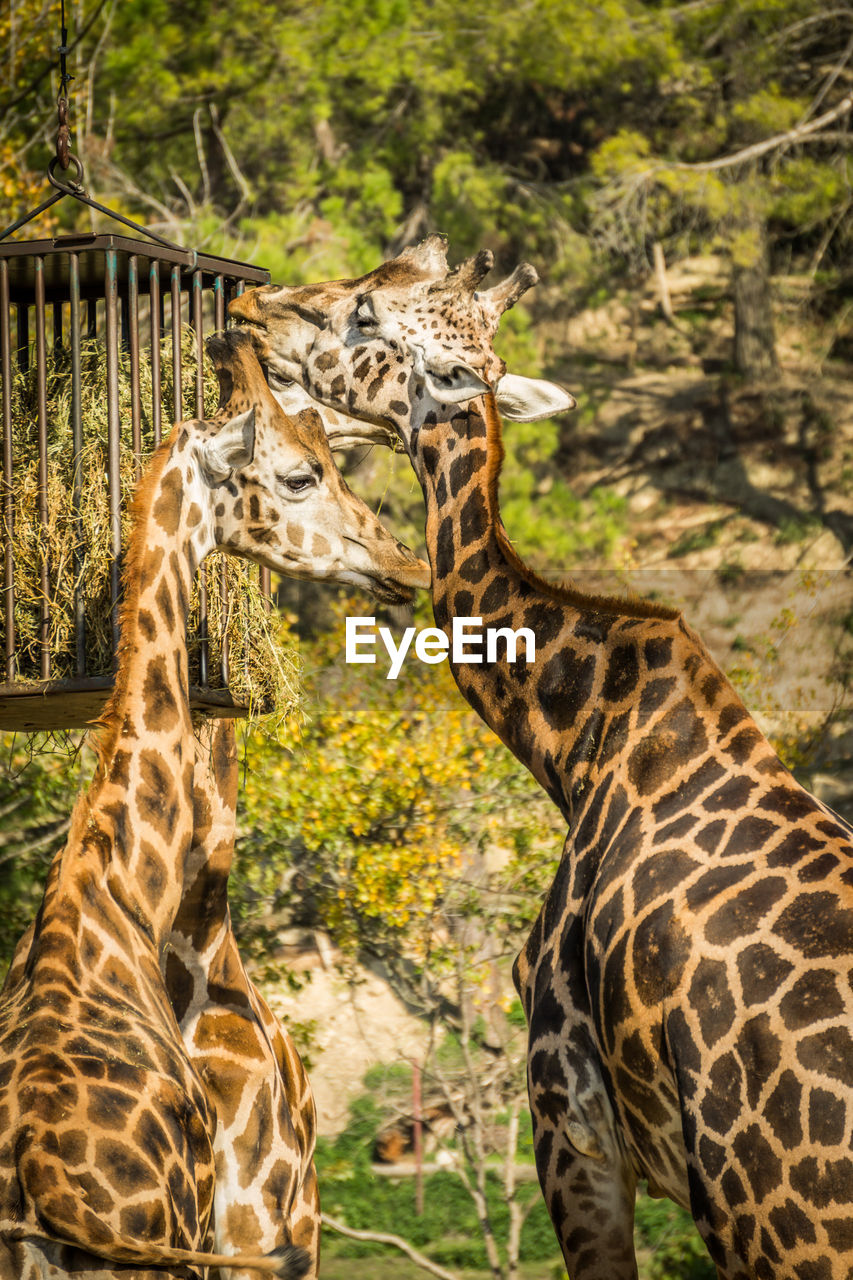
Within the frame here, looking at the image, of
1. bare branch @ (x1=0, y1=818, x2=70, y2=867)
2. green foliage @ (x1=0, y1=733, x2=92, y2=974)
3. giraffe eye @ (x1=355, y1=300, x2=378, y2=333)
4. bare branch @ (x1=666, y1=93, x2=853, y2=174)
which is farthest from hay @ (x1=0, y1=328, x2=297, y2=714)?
bare branch @ (x1=666, y1=93, x2=853, y2=174)

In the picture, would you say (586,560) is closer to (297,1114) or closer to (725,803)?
(297,1114)

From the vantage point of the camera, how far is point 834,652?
1448cm

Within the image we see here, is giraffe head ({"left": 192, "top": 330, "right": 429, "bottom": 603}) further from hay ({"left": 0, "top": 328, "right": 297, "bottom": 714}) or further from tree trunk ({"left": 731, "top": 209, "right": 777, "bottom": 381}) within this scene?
tree trunk ({"left": 731, "top": 209, "right": 777, "bottom": 381})

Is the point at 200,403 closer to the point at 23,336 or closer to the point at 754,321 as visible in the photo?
the point at 23,336

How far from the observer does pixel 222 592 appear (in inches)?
204

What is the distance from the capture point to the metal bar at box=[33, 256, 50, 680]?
15.8 feet

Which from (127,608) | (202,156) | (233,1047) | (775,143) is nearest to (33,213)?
(127,608)

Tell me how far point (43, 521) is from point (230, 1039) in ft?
6.07

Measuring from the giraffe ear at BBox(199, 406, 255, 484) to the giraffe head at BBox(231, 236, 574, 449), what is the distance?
1.38 feet

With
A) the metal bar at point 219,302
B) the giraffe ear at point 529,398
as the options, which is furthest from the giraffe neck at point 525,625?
the metal bar at point 219,302

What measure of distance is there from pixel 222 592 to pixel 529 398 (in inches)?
50.7

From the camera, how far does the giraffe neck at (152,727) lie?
4.06 metres

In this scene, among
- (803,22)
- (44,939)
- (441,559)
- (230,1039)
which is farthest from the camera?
(803,22)

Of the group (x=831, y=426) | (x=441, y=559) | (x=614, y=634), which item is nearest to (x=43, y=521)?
(x=441, y=559)
